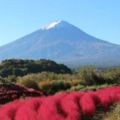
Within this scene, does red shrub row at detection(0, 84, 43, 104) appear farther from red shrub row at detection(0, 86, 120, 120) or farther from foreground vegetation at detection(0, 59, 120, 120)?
red shrub row at detection(0, 86, 120, 120)

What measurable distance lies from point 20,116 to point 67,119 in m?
1.90

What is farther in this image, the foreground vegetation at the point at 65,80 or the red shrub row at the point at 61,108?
the foreground vegetation at the point at 65,80

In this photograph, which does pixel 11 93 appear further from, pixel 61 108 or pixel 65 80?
pixel 65 80

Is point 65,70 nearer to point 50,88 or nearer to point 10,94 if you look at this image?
point 50,88

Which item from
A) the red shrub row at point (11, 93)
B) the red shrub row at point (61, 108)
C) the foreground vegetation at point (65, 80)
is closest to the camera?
the red shrub row at point (61, 108)

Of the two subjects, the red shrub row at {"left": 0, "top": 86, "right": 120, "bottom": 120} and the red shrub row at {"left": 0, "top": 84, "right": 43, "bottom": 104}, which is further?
the red shrub row at {"left": 0, "top": 84, "right": 43, "bottom": 104}

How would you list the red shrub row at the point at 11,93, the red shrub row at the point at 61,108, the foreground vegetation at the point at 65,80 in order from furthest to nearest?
the foreground vegetation at the point at 65,80, the red shrub row at the point at 11,93, the red shrub row at the point at 61,108

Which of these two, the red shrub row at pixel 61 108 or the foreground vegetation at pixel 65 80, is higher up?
the red shrub row at pixel 61 108

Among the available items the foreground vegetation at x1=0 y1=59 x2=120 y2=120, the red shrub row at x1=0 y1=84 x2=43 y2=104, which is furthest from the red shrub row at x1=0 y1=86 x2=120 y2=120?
the red shrub row at x1=0 y1=84 x2=43 y2=104

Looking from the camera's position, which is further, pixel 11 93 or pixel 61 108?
pixel 11 93

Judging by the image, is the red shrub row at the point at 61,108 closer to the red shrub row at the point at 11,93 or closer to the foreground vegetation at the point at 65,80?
the foreground vegetation at the point at 65,80

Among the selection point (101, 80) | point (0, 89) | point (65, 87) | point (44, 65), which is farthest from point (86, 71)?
point (44, 65)

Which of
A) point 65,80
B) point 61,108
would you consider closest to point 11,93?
point 61,108

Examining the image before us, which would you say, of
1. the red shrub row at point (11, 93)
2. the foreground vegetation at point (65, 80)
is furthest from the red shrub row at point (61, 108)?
the red shrub row at point (11, 93)
